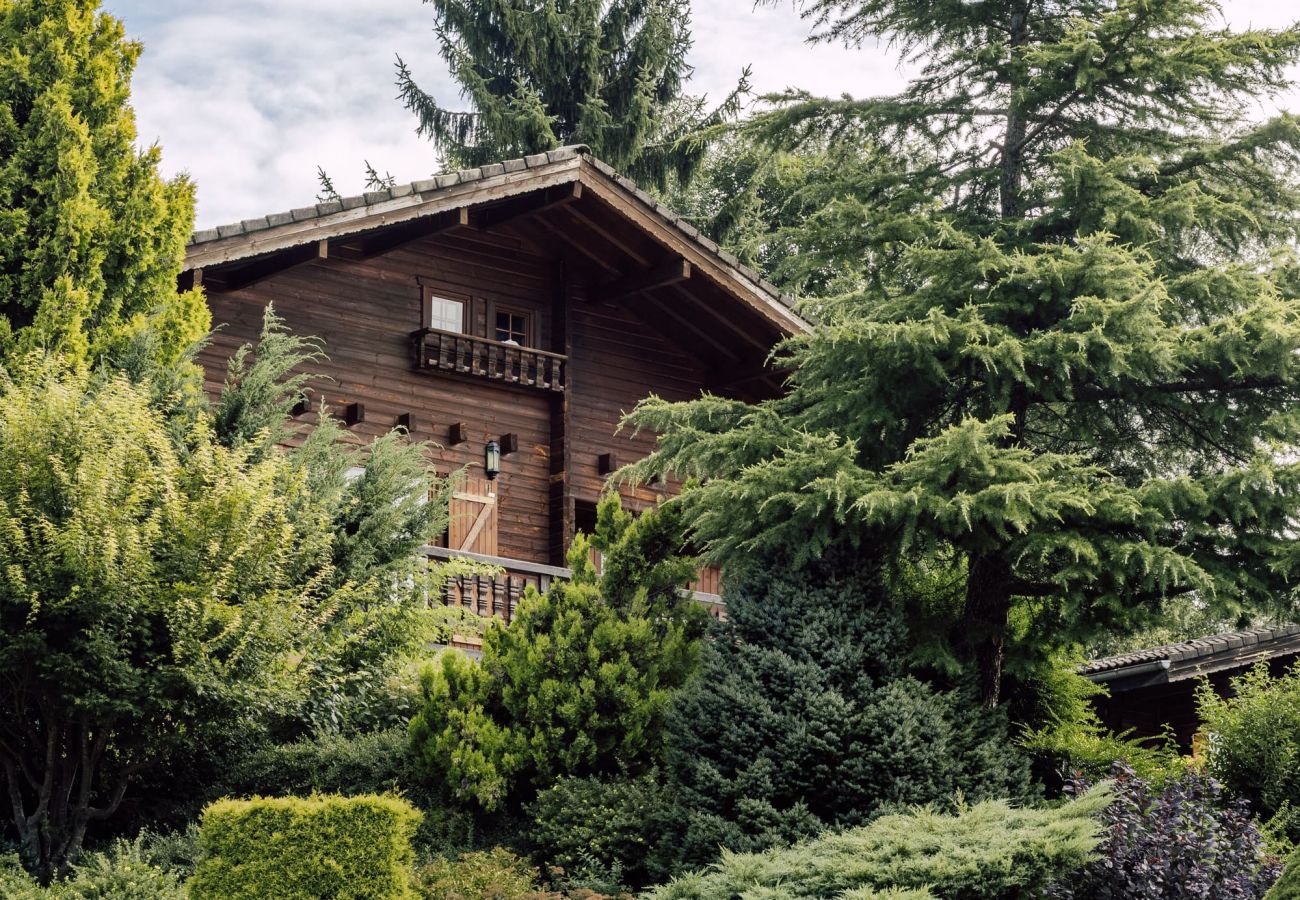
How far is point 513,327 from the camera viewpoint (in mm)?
21719

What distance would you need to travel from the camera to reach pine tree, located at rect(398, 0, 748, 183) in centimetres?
3055

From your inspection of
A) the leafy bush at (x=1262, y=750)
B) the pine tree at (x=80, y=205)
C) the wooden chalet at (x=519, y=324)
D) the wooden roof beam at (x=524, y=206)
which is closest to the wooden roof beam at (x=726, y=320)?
the wooden chalet at (x=519, y=324)

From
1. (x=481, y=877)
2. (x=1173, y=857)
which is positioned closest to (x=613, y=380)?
(x=481, y=877)

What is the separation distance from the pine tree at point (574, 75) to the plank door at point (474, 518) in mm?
11232

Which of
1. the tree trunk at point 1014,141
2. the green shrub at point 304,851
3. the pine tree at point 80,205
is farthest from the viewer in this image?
the tree trunk at point 1014,141

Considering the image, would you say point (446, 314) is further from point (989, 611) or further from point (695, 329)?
point (989, 611)

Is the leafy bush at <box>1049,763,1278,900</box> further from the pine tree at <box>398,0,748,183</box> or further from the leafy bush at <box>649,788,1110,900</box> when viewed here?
the pine tree at <box>398,0,748,183</box>

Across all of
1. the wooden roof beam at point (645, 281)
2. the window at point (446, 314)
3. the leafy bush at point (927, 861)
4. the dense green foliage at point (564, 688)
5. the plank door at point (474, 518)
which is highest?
the wooden roof beam at point (645, 281)

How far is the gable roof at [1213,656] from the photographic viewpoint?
18.3m

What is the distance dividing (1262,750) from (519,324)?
1154cm

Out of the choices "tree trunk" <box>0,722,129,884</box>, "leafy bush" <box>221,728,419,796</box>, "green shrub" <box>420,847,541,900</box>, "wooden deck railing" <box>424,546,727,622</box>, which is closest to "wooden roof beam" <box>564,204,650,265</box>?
"wooden deck railing" <box>424,546,727,622</box>

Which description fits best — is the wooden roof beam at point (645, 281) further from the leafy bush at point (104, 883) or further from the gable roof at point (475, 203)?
the leafy bush at point (104, 883)

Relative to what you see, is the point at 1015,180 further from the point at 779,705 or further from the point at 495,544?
the point at 495,544

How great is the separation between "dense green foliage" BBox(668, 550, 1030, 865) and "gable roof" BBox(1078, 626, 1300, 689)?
6.19m
